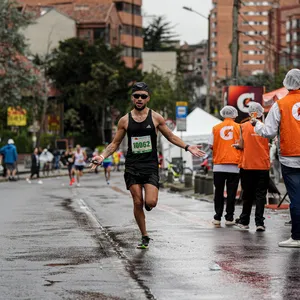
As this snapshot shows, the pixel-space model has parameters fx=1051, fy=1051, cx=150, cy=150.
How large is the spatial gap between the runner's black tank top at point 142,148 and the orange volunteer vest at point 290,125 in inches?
59.6

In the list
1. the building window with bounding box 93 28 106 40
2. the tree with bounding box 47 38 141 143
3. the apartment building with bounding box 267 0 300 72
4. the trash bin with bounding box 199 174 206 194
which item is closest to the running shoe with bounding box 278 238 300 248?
the trash bin with bounding box 199 174 206 194

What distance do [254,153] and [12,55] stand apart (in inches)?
1956

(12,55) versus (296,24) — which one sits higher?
(296,24)

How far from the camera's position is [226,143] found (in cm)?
1648

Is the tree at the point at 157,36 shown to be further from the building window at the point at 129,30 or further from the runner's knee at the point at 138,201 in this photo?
the runner's knee at the point at 138,201

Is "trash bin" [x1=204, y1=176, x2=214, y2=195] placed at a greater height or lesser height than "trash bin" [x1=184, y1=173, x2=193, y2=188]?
greater

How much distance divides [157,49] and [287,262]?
5785 inches

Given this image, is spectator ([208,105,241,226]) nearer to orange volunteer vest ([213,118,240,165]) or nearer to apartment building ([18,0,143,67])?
orange volunteer vest ([213,118,240,165])

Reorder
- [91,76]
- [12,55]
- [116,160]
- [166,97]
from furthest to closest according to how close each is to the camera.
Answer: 1. [91,76]
2. [166,97]
3. [116,160]
4. [12,55]

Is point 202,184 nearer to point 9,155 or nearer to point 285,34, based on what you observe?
point 9,155

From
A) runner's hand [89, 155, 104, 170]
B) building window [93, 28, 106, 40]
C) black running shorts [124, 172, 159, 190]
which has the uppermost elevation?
building window [93, 28, 106, 40]

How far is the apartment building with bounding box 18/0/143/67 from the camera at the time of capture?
114438 millimetres

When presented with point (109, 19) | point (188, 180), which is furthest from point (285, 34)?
point (188, 180)

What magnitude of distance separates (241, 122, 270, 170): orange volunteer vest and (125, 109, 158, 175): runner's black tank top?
3396mm
